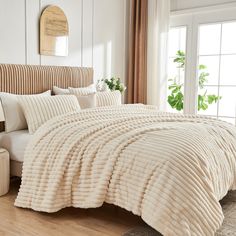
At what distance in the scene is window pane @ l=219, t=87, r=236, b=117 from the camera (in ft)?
16.3

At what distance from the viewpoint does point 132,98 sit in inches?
228

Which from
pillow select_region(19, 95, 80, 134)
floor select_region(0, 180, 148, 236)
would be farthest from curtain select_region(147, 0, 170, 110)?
floor select_region(0, 180, 148, 236)

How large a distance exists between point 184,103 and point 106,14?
173cm

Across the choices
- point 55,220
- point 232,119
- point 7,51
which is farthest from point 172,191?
point 232,119

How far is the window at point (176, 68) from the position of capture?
545 cm

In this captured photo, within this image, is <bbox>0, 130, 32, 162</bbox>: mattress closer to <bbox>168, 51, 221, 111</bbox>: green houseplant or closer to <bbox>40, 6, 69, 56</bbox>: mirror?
<bbox>40, 6, 69, 56</bbox>: mirror

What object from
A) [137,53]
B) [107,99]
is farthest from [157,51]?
[107,99]

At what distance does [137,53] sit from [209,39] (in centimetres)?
110

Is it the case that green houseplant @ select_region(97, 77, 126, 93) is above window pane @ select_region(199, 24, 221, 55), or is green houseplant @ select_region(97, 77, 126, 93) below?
below

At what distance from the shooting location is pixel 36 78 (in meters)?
4.23

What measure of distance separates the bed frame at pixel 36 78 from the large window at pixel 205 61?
140 centimetres

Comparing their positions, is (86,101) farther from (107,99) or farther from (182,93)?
→ (182,93)

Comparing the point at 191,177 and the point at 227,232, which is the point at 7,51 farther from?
the point at 227,232

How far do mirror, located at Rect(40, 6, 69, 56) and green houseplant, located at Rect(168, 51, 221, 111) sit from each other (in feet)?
5.71
